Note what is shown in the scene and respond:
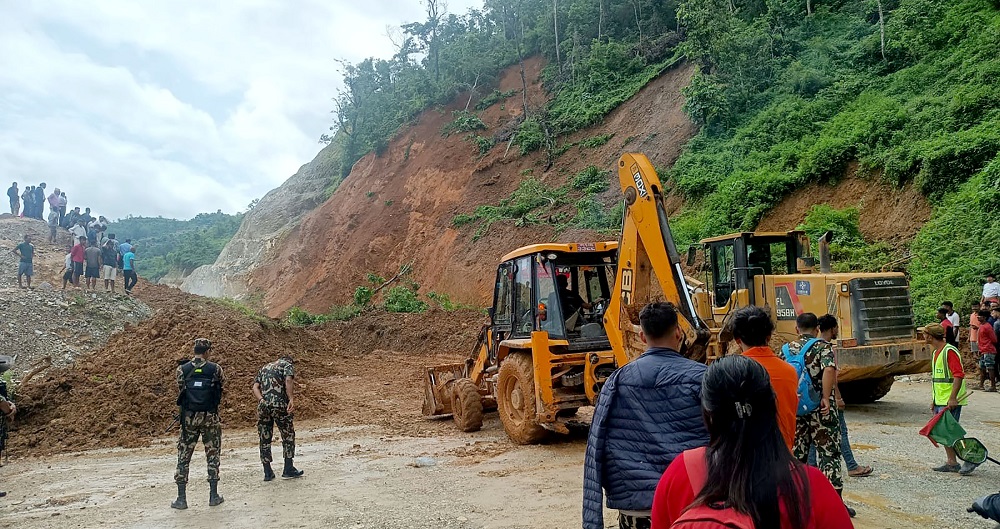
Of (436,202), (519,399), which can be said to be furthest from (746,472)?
(436,202)

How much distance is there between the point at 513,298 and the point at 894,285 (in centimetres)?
569

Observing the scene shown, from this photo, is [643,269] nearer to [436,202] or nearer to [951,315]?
[951,315]

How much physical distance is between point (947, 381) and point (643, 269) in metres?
2.93

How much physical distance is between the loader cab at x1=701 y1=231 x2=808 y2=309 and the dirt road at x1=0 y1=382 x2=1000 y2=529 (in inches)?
98.9

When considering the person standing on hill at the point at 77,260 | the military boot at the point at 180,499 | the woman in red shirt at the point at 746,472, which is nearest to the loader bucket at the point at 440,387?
the military boot at the point at 180,499

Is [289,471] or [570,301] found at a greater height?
[570,301]

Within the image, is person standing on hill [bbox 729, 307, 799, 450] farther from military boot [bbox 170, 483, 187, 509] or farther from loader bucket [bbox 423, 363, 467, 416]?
loader bucket [bbox 423, 363, 467, 416]

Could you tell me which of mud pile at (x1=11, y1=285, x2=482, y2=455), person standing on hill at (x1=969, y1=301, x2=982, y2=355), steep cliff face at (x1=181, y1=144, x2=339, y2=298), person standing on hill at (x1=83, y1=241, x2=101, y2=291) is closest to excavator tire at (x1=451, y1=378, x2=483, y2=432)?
mud pile at (x1=11, y1=285, x2=482, y2=455)

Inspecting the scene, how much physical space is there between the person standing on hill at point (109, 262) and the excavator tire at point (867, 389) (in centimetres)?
1916

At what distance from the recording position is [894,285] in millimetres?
9961

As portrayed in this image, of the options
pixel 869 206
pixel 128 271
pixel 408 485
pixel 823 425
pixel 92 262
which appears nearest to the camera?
pixel 823 425

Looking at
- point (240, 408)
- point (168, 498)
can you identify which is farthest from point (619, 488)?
point (240, 408)

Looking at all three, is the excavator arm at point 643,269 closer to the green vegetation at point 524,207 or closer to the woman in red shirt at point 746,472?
the woman in red shirt at point 746,472

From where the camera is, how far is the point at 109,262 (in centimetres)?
2036
